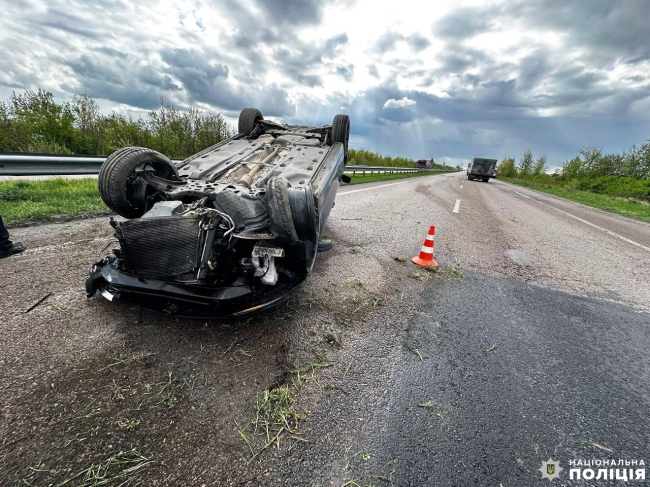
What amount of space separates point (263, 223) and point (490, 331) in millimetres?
2031

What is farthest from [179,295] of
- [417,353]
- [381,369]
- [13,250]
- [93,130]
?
[93,130]

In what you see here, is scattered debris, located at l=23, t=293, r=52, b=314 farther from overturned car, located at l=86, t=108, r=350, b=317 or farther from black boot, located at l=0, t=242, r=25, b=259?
black boot, located at l=0, t=242, r=25, b=259

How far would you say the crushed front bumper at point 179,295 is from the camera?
5.97ft

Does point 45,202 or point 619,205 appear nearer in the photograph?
point 45,202

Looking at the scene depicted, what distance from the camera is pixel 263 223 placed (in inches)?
83.5

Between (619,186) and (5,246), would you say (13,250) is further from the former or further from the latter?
(619,186)

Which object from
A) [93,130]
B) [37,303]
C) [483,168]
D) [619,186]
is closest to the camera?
[37,303]

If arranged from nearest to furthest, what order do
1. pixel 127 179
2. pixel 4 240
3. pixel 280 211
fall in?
pixel 280 211
pixel 127 179
pixel 4 240

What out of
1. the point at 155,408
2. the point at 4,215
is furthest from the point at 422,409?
the point at 4,215

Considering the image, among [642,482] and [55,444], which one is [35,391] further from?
[642,482]

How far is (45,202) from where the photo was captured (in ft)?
15.8

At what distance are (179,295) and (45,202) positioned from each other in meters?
4.91

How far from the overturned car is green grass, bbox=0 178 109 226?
106 inches

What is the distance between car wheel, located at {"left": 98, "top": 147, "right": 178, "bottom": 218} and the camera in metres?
2.38
